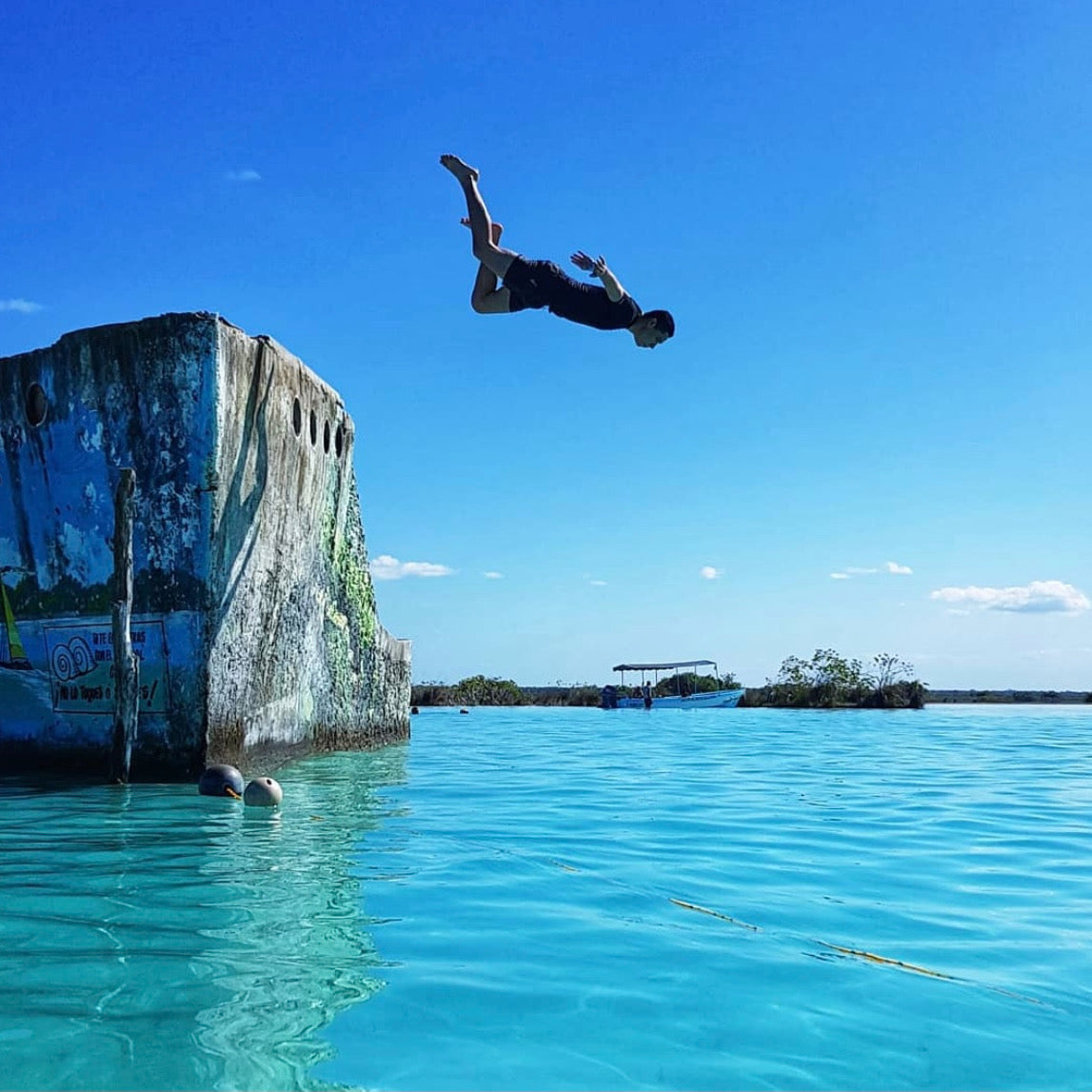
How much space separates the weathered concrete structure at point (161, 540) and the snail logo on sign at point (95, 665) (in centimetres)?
2

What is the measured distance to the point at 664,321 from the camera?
6.99m

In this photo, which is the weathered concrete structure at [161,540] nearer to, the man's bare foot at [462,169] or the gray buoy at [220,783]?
the gray buoy at [220,783]

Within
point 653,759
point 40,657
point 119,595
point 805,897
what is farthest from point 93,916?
point 653,759

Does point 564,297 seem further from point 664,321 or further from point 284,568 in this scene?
point 284,568

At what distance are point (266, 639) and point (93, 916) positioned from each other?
285 inches

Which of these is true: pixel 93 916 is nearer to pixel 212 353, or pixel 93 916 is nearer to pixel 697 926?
pixel 697 926

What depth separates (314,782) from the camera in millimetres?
11500

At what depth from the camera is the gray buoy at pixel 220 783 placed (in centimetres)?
958

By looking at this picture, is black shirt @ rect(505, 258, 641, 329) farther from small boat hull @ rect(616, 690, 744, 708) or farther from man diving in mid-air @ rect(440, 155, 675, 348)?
small boat hull @ rect(616, 690, 744, 708)

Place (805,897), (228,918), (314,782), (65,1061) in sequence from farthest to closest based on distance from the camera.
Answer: (314,782) < (805,897) < (228,918) < (65,1061)

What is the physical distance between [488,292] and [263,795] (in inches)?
188

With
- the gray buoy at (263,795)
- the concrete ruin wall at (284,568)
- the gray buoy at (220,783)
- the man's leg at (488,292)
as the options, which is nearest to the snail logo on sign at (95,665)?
the concrete ruin wall at (284,568)

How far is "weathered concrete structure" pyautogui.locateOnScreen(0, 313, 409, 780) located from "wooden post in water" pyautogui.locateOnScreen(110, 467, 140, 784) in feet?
1.33

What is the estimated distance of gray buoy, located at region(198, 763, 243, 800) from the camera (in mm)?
9578
